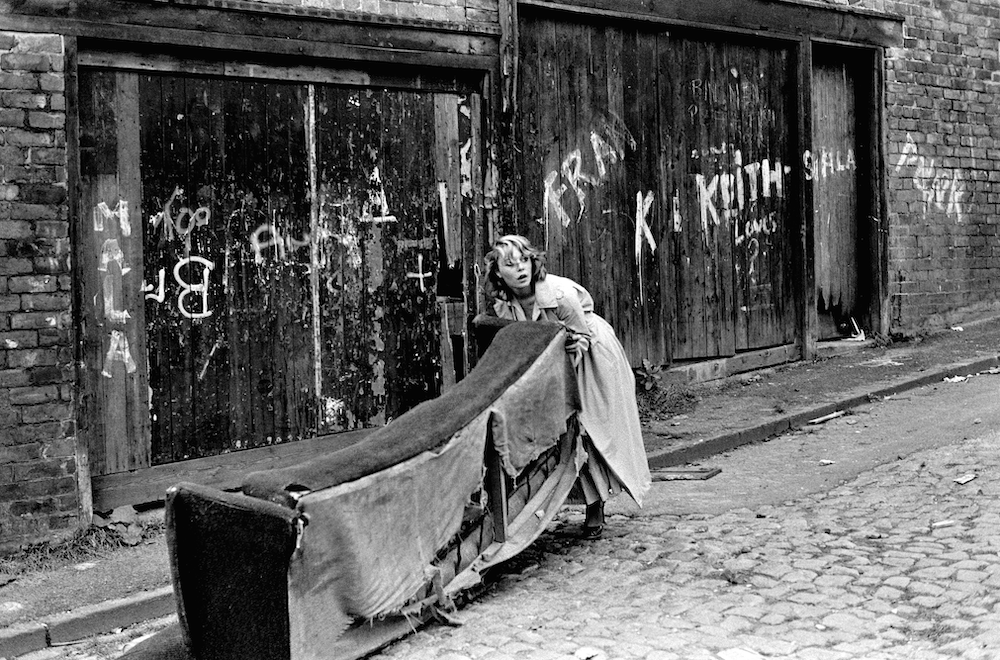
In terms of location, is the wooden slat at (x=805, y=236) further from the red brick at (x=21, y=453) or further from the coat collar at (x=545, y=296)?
the red brick at (x=21, y=453)

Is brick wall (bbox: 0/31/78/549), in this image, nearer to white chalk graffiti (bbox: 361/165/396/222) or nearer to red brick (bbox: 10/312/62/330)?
red brick (bbox: 10/312/62/330)

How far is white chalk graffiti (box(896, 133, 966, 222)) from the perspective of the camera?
38.4ft

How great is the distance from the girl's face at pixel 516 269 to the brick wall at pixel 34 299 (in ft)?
8.34

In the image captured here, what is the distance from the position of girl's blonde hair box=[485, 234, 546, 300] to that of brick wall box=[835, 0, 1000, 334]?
6786 millimetres

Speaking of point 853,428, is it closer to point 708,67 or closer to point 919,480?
point 919,480

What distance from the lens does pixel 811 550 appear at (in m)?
5.55

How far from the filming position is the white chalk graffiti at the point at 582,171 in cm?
906

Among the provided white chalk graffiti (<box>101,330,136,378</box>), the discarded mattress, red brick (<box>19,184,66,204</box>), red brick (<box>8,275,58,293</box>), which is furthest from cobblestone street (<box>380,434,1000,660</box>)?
red brick (<box>19,184,66,204</box>)

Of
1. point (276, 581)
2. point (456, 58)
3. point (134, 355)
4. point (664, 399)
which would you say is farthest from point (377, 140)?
point (276, 581)

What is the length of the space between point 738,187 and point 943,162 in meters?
2.99

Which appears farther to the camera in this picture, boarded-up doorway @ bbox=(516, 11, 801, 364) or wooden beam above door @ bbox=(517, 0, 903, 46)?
wooden beam above door @ bbox=(517, 0, 903, 46)

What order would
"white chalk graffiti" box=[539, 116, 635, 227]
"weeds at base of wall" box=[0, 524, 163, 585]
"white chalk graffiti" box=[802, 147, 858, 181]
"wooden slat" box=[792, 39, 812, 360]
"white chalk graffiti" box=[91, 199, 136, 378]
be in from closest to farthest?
"weeds at base of wall" box=[0, 524, 163, 585] → "white chalk graffiti" box=[91, 199, 136, 378] → "white chalk graffiti" box=[539, 116, 635, 227] → "wooden slat" box=[792, 39, 812, 360] → "white chalk graffiti" box=[802, 147, 858, 181]

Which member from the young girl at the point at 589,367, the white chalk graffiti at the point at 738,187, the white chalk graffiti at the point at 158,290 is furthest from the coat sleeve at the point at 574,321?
the white chalk graffiti at the point at 738,187

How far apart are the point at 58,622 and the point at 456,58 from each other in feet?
15.8
